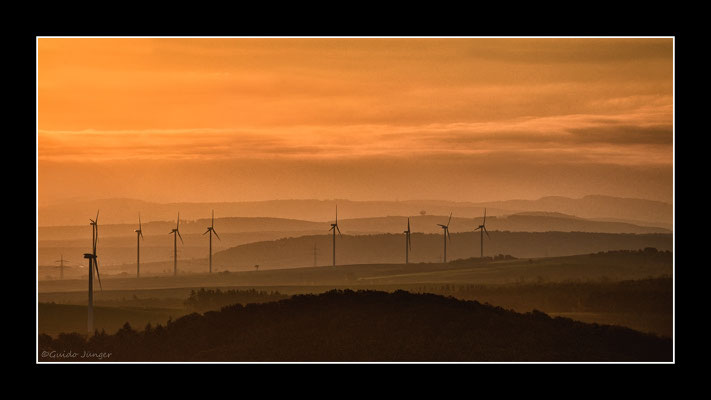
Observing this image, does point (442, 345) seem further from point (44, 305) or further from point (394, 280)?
point (394, 280)

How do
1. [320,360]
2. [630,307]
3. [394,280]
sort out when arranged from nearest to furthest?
[320,360] < [630,307] < [394,280]

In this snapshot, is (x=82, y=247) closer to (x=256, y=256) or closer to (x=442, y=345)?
(x=256, y=256)

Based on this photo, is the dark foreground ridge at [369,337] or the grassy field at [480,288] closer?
the dark foreground ridge at [369,337]

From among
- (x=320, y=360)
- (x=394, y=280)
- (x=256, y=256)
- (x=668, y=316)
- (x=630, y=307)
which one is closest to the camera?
(x=320, y=360)

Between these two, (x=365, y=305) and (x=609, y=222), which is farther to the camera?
(x=609, y=222)

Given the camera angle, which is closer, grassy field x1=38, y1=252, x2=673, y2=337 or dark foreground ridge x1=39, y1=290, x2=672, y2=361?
dark foreground ridge x1=39, y1=290, x2=672, y2=361

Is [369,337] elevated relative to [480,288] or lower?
elevated

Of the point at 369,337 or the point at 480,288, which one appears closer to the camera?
the point at 369,337

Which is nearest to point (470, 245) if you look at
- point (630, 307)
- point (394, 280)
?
point (394, 280)
